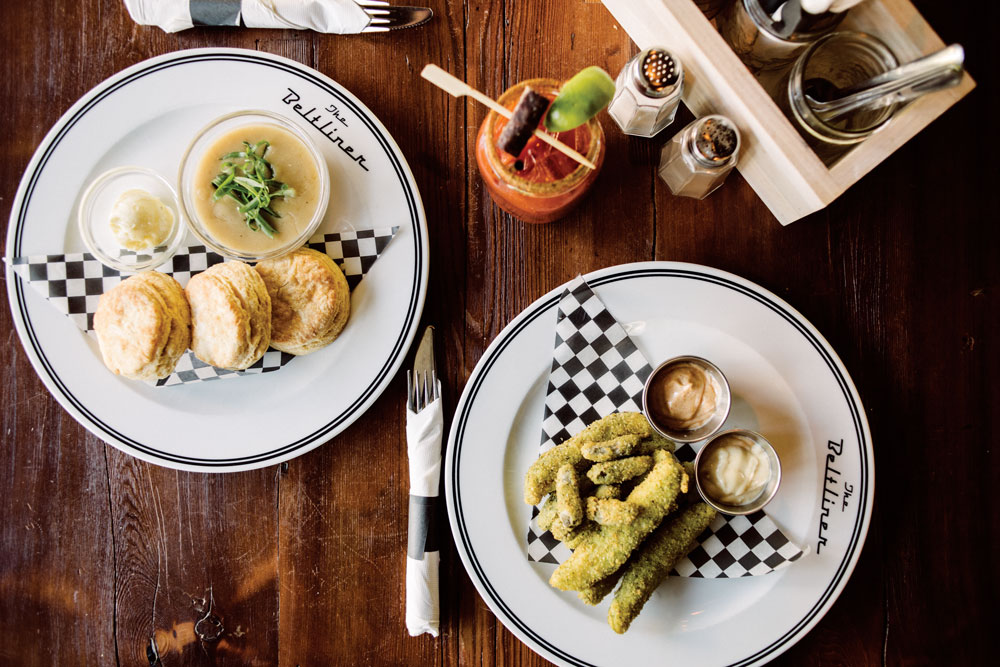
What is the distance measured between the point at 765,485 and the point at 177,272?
1.71 meters

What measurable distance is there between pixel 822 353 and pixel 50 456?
230cm

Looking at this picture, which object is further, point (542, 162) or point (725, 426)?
point (725, 426)

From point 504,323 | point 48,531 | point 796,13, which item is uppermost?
point 796,13

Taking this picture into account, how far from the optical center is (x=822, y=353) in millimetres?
1739

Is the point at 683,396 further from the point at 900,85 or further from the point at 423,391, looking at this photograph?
the point at 900,85

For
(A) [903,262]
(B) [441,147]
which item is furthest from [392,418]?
(A) [903,262]

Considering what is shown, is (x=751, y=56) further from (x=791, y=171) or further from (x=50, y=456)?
(x=50, y=456)

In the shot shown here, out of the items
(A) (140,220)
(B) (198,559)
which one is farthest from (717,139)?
(B) (198,559)

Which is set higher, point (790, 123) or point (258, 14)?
point (258, 14)

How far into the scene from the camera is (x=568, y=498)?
5.13ft

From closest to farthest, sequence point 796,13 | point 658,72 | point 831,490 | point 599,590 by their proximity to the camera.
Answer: point 796,13 → point 658,72 → point 599,590 → point 831,490

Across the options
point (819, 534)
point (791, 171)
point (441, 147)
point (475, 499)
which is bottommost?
point (819, 534)

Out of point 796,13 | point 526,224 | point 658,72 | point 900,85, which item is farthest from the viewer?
point 526,224

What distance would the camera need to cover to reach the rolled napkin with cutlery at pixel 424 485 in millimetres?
1808
